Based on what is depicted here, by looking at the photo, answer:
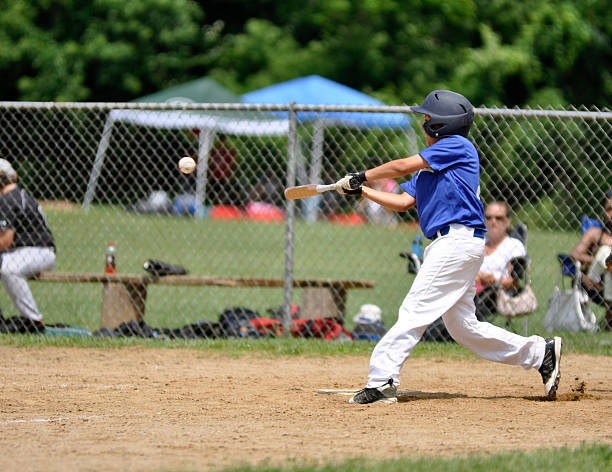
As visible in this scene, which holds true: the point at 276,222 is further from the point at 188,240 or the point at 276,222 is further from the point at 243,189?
the point at 188,240

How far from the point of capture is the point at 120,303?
8.92m

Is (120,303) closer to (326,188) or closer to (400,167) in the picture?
(326,188)

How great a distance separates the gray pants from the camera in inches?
341

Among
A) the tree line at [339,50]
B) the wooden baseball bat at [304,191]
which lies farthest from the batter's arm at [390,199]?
the tree line at [339,50]

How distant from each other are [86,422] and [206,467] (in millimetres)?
1343

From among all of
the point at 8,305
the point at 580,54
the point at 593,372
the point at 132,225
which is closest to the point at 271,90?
the point at 132,225

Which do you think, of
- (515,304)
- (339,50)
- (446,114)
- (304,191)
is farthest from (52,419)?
(339,50)

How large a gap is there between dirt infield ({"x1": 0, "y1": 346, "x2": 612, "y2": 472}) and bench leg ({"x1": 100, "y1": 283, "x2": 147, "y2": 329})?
32.4 inches

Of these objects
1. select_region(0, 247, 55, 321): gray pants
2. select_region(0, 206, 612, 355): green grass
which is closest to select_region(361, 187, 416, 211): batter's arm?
select_region(0, 206, 612, 355): green grass

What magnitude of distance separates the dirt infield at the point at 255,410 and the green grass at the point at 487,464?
185 millimetres

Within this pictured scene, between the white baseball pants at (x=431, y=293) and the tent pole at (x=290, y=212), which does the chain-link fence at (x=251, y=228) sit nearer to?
the tent pole at (x=290, y=212)

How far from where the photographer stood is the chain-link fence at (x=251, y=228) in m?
8.81

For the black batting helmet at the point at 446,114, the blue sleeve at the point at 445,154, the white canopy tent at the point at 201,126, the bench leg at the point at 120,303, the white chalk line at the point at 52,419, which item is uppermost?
the black batting helmet at the point at 446,114

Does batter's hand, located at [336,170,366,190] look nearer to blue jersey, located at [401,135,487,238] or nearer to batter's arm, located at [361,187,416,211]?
batter's arm, located at [361,187,416,211]
